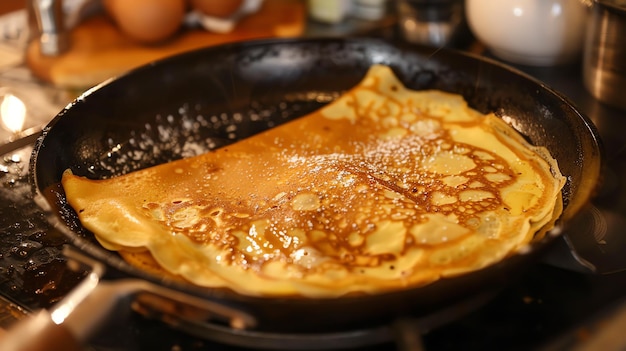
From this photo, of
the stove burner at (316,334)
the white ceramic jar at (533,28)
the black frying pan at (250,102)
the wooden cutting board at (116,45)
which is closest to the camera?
the stove burner at (316,334)

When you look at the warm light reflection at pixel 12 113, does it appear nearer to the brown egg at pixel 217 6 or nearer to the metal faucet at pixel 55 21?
the metal faucet at pixel 55 21

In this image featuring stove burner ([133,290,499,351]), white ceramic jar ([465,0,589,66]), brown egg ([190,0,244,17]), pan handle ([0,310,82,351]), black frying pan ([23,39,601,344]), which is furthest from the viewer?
brown egg ([190,0,244,17])

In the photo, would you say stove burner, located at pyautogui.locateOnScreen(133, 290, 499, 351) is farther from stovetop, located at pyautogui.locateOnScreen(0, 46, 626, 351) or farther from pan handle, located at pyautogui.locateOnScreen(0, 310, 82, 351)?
pan handle, located at pyautogui.locateOnScreen(0, 310, 82, 351)

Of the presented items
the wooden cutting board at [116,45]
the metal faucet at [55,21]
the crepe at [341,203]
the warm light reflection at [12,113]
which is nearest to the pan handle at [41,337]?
the crepe at [341,203]

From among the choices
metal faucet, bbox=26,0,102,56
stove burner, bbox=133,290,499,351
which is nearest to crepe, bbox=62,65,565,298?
stove burner, bbox=133,290,499,351

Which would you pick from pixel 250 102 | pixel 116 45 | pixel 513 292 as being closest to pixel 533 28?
pixel 250 102

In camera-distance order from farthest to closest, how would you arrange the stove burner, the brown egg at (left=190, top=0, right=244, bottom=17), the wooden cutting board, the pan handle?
the brown egg at (left=190, top=0, right=244, bottom=17)
the wooden cutting board
the stove burner
the pan handle

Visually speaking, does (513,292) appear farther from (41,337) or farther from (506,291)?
(41,337)
